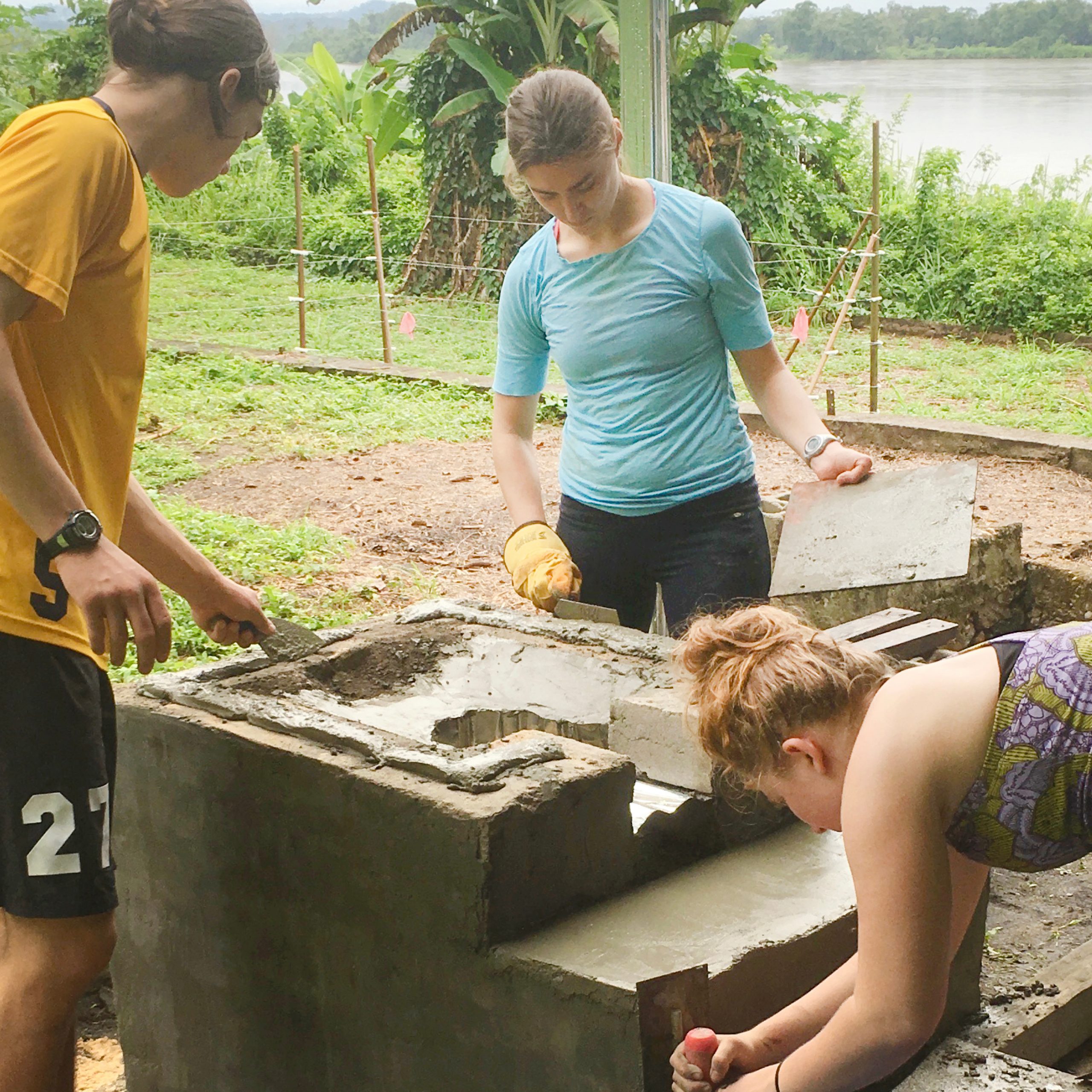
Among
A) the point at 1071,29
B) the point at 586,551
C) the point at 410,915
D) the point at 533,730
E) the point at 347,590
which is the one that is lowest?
the point at 347,590

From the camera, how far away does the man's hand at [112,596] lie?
5.66 ft

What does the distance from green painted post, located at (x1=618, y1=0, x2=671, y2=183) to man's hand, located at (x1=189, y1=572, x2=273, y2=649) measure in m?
2.81

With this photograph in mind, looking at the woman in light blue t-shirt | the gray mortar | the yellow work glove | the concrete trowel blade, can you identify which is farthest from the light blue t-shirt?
the gray mortar

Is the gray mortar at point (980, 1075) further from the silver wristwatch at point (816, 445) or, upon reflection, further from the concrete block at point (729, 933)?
the silver wristwatch at point (816, 445)

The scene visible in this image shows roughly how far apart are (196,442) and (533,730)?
5508mm

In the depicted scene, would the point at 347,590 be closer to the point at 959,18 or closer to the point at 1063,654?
the point at 1063,654

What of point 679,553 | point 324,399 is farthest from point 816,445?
point 324,399

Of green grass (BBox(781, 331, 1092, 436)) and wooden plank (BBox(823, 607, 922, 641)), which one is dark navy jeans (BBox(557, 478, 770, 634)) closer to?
wooden plank (BBox(823, 607, 922, 641))

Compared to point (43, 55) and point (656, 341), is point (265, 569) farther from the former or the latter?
point (43, 55)

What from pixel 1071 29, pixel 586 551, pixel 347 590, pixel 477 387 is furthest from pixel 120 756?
pixel 1071 29

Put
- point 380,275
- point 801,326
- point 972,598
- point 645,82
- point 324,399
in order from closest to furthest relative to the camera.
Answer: point 645,82
point 972,598
point 801,326
point 324,399
point 380,275

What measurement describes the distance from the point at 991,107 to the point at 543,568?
978cm

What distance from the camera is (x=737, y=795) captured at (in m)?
2.28

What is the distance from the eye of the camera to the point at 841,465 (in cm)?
261
